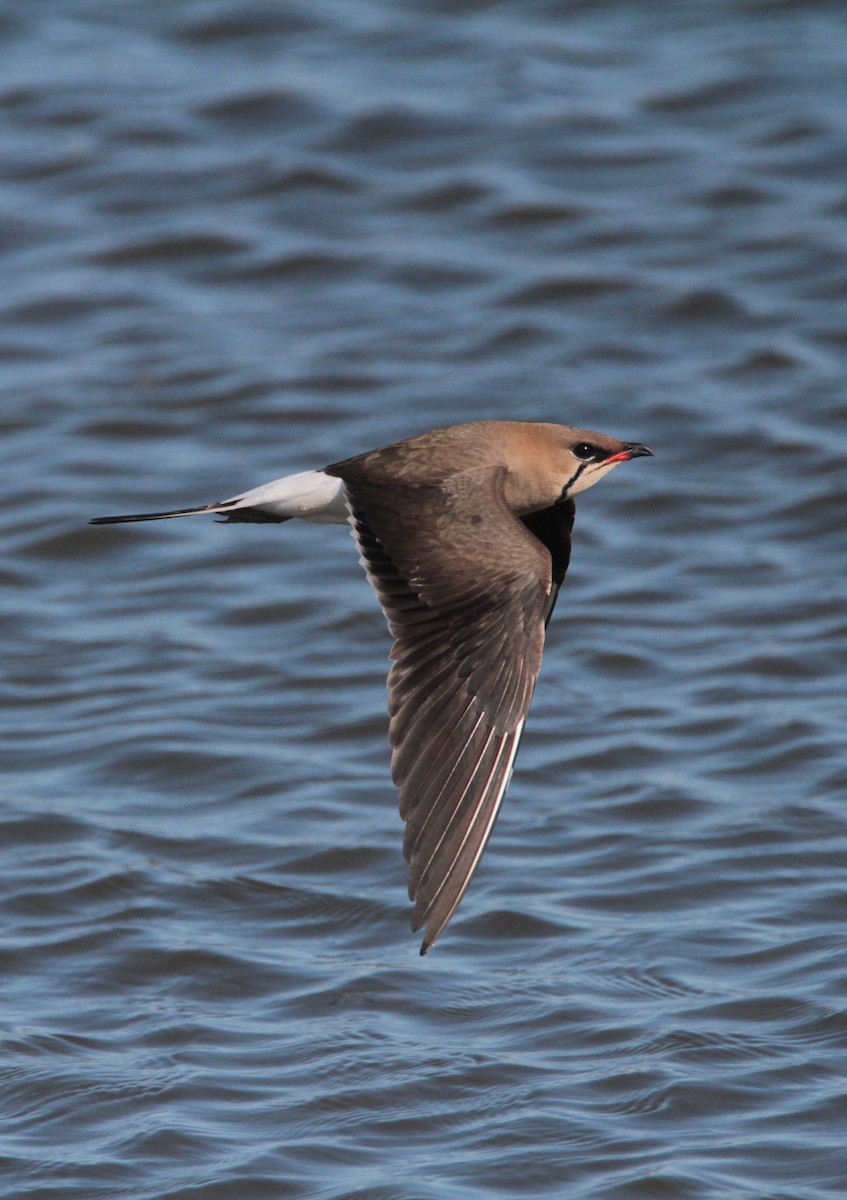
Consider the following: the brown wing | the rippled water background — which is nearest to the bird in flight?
the brown wing

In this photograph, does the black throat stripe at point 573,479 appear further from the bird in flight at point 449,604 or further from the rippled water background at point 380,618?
the rippled water background at point 380,618

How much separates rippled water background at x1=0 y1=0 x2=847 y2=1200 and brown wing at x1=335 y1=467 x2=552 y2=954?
111cm

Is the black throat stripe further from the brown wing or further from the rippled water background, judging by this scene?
the rippled water background

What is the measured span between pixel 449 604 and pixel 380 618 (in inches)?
161

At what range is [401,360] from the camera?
37.0 ft

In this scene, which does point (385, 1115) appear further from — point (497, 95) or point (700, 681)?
point (497, 95)

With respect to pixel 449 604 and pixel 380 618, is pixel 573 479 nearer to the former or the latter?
pixel 449 604

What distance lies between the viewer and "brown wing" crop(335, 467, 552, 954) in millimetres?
4730

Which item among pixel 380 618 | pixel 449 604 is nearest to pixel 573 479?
pixel 449 604

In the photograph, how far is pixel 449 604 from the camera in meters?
5.07

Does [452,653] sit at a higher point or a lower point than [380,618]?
higher

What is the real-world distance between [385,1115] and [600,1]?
1167 centimetres

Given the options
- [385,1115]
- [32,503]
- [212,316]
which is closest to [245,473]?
[32,503]

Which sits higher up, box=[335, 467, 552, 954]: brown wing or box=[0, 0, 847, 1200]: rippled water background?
box=[335, 467, 552, 954]: brown wing
